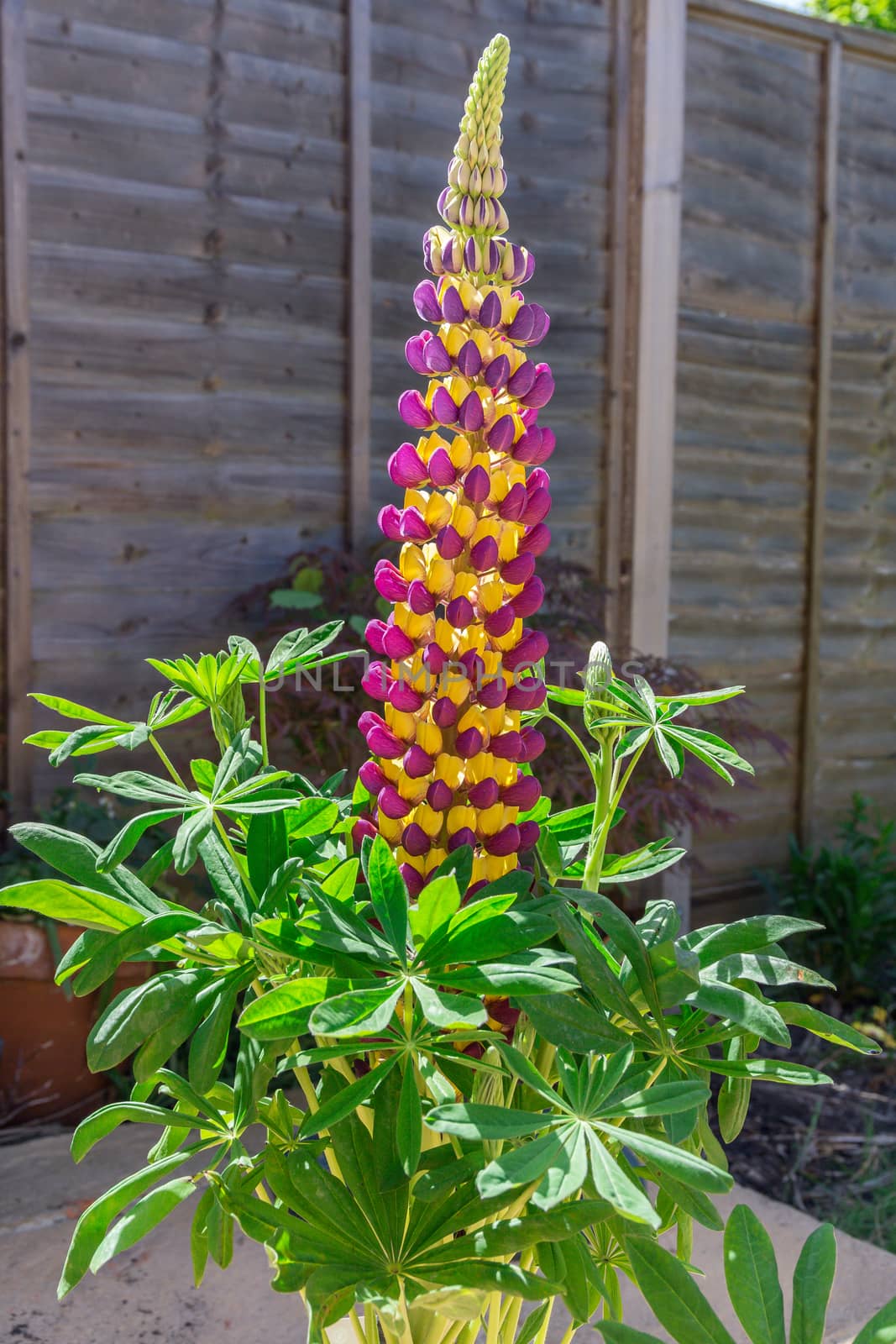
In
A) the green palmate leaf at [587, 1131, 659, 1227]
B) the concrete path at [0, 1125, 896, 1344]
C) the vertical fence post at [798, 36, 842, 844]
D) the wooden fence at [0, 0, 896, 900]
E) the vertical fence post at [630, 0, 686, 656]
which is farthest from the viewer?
the vertical fence post at [798, 36, 842, 844]

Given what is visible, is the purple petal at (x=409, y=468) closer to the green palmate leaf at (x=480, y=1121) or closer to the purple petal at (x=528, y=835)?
the purple petal at (x=528, y=835)

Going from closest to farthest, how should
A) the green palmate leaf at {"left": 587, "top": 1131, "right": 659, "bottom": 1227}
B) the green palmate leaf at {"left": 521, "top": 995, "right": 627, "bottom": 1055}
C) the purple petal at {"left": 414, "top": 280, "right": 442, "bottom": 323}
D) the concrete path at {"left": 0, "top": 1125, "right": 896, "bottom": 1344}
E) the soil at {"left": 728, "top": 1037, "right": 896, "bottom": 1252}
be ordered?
1. the green palmate leaf at {"left": 587, "top": 1131, "right": 659, "bottom": 1227}
2. the green palmate leaf at {"left": 521, "top": 995, "right": 627, "bottom": 1055}
3. the purple petal at {"left": 414, "top": 280, "right": 442, "bottom": 323}
4. the concrete path at {"left": 0, "top": 1125, "right": 896, "bottom": 1344}
5. the soil at {"left": 728, "top": 1037, "right": 896, "bottom": 1252}

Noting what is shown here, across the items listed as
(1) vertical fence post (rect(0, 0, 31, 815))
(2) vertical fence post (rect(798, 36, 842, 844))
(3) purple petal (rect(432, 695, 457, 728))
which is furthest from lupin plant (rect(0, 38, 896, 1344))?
(2) vertical fence post (rect(798, 36, 842, 844))

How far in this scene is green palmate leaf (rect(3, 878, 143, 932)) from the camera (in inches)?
24.9

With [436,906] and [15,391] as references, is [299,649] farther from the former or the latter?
[15,391]

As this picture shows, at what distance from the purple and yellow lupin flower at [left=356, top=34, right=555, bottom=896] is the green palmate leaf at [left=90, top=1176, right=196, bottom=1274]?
0.70 ft

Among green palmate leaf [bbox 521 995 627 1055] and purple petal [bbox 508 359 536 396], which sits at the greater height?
purple petal [bbox 508 359 536 396]

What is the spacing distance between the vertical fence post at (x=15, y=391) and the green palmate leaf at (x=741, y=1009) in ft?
7.71

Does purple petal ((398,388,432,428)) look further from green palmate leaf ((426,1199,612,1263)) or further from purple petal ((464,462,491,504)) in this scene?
green palmate leaf ((426,1199,612,1263))

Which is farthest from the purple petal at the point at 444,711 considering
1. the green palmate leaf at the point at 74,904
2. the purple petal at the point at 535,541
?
the green palmate leaf at the point at 74,904

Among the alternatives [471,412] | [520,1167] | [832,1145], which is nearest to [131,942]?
[520,1167]

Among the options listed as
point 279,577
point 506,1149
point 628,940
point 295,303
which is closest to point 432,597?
point 628,940

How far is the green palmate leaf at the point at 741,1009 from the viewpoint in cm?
60

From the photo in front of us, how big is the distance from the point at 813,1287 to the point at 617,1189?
0.18m
